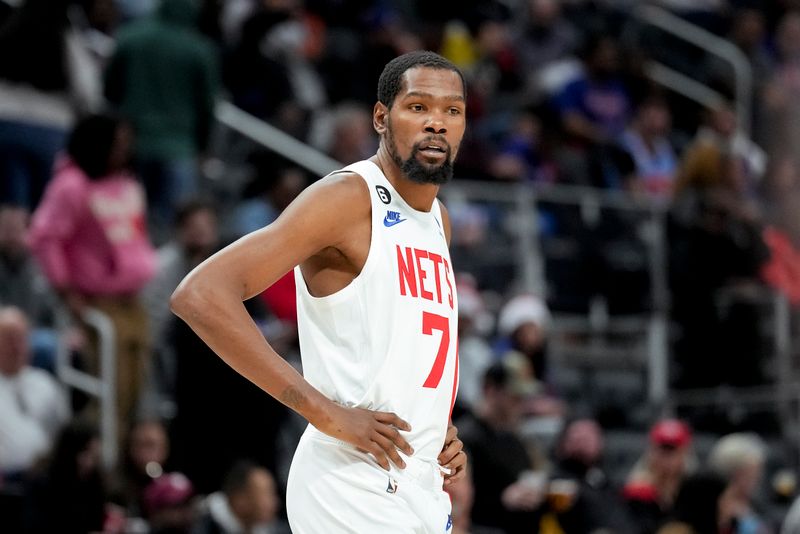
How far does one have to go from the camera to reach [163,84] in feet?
33.4

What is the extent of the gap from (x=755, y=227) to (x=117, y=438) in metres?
5.38

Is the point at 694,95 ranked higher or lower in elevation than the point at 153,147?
higher

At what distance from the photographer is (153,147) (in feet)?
33.0

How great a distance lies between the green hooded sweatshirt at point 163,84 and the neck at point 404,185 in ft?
18.4

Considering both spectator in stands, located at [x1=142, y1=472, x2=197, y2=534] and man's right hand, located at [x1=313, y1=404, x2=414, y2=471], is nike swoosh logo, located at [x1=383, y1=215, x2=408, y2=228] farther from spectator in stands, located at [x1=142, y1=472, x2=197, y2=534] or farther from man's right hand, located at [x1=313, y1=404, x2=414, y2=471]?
spectator in stands, located at [x1=142, y1=472, x2=197, y2=534]

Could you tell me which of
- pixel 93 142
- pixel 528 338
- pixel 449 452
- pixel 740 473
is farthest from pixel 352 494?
pixel 528 338

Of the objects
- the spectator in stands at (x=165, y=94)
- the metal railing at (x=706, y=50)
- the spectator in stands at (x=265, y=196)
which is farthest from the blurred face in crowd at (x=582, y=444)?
the metal railing at (x=706, y=50)

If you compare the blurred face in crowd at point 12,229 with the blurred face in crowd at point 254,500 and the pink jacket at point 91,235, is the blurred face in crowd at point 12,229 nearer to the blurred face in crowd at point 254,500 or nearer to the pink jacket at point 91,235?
the pink jacket at point 91,235

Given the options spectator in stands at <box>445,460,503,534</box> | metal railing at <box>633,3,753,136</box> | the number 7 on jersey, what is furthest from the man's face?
metal railing at <box>633,3,753,136</box>

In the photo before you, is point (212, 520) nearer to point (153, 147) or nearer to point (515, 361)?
point (515, 361)

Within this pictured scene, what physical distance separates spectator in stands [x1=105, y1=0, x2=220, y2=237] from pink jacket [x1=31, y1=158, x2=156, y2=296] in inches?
44.1

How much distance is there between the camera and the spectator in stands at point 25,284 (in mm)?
8672

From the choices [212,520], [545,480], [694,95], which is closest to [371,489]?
[212,520]

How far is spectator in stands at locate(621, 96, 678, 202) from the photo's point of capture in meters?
13.7
